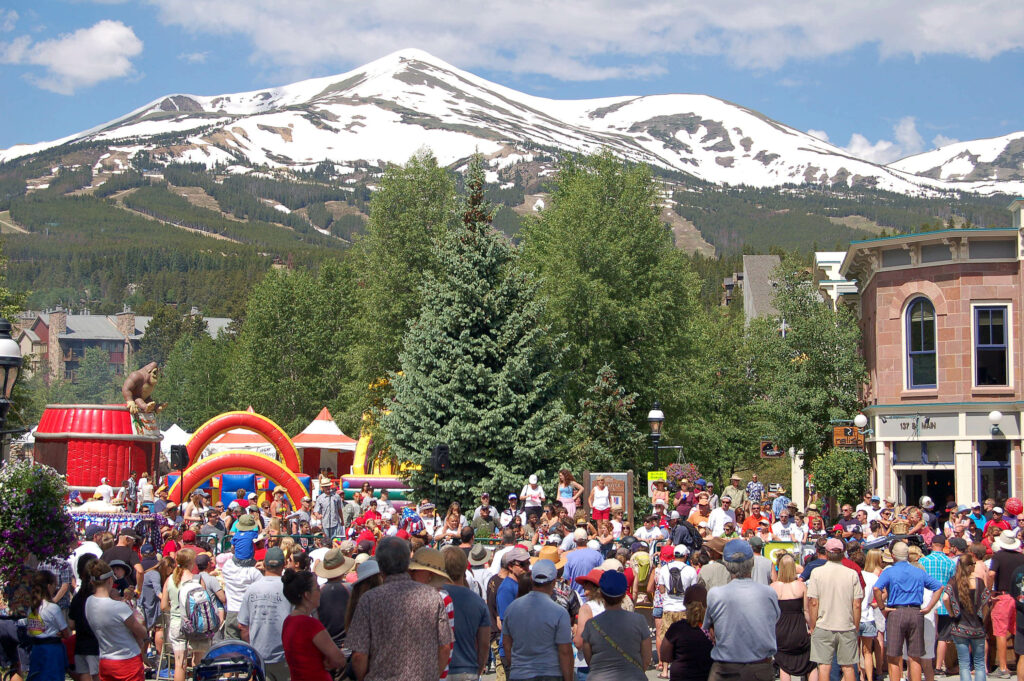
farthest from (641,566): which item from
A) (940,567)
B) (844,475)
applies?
(844,475)

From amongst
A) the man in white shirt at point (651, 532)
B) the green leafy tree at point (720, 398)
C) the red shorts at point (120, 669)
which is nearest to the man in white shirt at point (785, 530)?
the man in white shirt at point (651, 532)

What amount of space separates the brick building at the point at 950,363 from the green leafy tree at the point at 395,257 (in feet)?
58.6

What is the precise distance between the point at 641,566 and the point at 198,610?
5112 mm

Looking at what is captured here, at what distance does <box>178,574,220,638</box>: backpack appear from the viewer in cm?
1128

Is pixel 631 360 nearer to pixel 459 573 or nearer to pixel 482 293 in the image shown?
pixel 482 293

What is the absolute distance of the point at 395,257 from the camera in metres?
42.4

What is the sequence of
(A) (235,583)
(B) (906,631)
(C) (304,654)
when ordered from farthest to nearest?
(A) (235,583) → (B) (906,631) → (C) (304,654)

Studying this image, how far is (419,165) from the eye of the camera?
4509 cm

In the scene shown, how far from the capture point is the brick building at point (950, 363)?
85.0 feet

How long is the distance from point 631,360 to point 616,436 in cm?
258

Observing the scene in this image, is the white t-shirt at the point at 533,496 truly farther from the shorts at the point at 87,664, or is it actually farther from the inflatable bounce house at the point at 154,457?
the shorts at the point at 87,664

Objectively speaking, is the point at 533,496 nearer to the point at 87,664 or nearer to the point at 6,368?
the point at 6,368

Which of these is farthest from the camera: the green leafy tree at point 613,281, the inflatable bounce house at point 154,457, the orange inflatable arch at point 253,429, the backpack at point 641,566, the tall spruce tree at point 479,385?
the orange inflatable arch at point 253,429

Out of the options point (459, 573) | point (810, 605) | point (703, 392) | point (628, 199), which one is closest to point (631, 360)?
point (628, 199)
